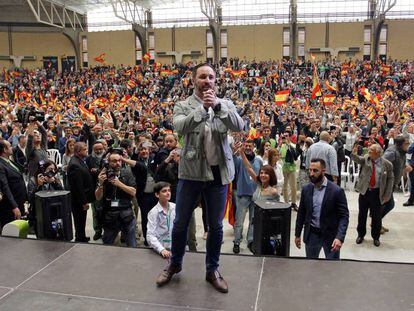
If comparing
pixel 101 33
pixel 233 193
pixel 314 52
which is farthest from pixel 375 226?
pixel 101 33

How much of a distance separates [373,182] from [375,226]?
713 mm

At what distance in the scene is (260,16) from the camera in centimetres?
3691

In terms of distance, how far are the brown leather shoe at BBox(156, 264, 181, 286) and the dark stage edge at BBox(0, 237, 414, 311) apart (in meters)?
0.05

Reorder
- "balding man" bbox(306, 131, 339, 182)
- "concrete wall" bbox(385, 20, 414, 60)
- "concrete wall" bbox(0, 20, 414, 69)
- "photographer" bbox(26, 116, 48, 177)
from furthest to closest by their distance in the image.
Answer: "concrete wall" bbox(0, 20, 414, 69) → "concrete wall" bbox(385, 20, 414, 60) → "balding man" bbox(306, 131, 339, 182) → "photographer" bbox(26, 116, 48, 177)

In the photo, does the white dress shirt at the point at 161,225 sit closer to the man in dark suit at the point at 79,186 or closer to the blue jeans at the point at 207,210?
the blue jeans at the point at 207,210

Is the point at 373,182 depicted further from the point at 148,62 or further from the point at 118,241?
the point at 148,62

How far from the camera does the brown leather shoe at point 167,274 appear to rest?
10.1ft

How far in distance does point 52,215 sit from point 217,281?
89.2 inches

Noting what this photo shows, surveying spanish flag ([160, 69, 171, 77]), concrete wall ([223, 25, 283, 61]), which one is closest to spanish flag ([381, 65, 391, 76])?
concrete wall ([223, 25, 283, 61])

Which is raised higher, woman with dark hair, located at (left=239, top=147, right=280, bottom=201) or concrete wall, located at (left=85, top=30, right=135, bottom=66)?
concrete wall, located at (left=85, top=30, right=135, bottom=66)

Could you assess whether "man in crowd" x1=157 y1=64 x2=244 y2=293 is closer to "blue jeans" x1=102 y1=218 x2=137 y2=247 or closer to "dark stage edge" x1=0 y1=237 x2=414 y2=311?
"dark stage edge" x1=0 y1=237 x2=414 y2=311

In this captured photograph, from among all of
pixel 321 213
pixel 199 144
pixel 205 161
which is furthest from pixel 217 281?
pixel 321 213

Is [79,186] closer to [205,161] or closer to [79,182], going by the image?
→ [79,182]

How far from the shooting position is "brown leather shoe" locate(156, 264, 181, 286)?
3.07 metres
